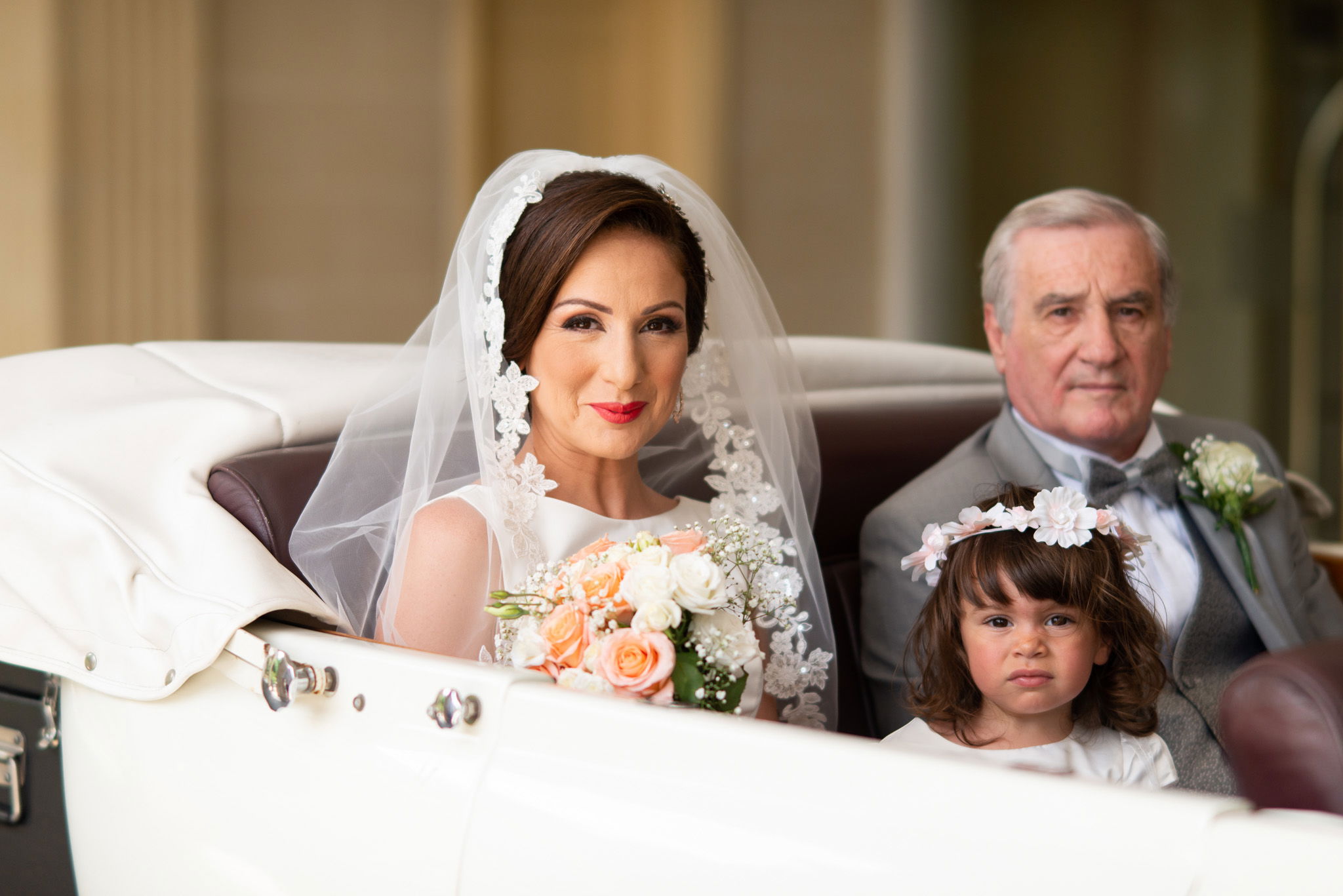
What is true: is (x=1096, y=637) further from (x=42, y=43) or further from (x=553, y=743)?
(x=42, y=43)

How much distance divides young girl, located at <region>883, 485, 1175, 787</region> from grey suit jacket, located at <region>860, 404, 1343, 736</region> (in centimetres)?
22

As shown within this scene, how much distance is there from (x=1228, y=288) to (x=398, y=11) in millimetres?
3849

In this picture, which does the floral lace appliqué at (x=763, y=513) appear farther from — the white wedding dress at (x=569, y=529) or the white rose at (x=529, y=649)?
the white rose at (x=529, y=649)

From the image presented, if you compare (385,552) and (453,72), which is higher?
(453,72)

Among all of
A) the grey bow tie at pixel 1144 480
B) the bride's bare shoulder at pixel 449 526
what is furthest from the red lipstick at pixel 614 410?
the grey bow tie at pixel 1144 480

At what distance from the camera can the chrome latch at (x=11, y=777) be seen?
5.66 ft

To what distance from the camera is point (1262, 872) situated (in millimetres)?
863

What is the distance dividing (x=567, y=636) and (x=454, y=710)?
170 millimetres

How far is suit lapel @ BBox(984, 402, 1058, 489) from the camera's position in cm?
205

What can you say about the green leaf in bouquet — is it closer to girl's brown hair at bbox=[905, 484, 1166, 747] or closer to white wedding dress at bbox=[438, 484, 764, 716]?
white wedding dress at bbox=[438, 484, 764, 716]

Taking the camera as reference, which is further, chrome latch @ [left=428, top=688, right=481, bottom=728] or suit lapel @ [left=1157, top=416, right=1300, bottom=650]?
suit lapel @ [left=1157, top=416, right=1300, bottom=650]

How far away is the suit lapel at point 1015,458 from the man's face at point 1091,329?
2.2 inches

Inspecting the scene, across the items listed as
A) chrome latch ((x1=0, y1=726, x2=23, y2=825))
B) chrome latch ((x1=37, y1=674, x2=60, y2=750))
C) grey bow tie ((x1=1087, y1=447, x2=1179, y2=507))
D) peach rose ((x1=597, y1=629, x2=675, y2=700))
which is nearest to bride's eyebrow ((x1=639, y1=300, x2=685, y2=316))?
peach rose ((x1=597, y1=629, x2=675, y2=700))

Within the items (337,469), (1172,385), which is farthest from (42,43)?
(1172,385)
